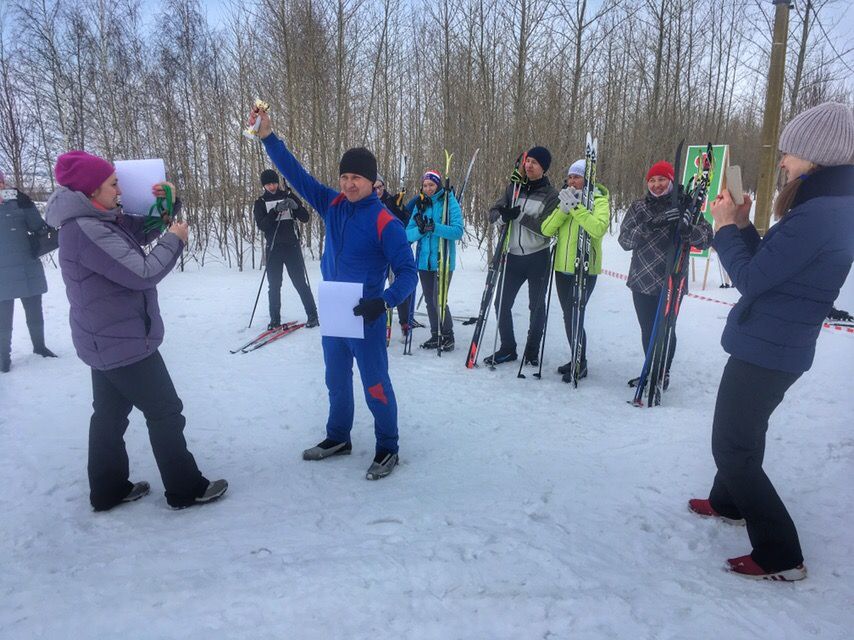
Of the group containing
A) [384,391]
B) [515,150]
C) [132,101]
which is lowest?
[384,391]

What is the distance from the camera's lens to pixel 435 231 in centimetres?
529

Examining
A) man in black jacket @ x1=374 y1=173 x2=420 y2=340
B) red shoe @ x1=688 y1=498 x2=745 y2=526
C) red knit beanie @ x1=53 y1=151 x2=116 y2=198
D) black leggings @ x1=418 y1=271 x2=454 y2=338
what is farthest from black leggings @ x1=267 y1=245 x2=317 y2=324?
red shoe @ x1=688 y1=498 x2=745 y2=526

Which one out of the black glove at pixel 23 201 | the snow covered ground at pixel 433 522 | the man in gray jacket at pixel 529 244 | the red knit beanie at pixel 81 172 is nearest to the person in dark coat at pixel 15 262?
the black glove at pixel 23 201

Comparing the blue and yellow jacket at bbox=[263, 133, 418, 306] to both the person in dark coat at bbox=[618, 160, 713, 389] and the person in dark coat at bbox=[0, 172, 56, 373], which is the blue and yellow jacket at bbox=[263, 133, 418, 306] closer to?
the person in dark coat at bbox=[618, 160, 713, 389]

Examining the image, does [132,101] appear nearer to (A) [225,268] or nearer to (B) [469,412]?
(A) [225,268]

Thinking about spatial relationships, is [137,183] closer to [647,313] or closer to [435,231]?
[435,231]

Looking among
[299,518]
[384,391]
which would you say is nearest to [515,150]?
[384,391]

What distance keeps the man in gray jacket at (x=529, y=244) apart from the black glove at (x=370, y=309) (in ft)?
7.28

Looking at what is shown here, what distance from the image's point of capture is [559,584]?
2195 millimetres

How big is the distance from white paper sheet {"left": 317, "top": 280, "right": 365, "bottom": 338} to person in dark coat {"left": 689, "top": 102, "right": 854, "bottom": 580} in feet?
5.75

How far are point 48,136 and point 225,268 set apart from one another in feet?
14.6

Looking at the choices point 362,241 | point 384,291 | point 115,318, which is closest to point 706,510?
point 384,291

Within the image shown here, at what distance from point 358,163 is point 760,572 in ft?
8.78

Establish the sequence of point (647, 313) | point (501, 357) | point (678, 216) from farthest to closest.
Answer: point (501, 357)
point (647, 313)
point (678, 216)
